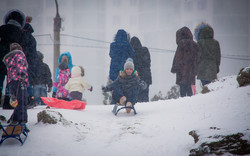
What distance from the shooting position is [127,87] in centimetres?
621

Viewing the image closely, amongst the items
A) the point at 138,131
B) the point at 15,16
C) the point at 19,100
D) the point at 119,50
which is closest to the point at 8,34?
the point at 15,16

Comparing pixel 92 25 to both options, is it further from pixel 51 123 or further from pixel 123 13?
pixel 51 123

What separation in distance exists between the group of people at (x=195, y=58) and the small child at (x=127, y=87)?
1944mm

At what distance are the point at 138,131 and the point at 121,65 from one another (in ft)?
12.5

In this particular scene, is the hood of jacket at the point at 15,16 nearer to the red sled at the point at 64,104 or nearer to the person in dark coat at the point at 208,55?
the red sled at the point at 64,104

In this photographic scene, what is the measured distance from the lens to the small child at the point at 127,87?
614 centimetres

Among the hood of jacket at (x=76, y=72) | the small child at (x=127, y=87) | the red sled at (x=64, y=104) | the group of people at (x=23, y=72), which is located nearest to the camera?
the group of people at (x=23, y=72)

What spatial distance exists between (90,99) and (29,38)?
82.5 ft

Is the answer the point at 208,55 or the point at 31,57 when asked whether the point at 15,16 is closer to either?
the point at 31,57

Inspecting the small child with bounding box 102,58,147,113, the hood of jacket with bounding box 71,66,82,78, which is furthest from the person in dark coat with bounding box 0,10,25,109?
the small child with bounding box 102,58,147,113

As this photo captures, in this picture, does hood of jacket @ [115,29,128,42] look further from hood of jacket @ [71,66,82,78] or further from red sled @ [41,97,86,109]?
red sled @ [41,97,86,109]

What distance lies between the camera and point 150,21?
36.6 metres

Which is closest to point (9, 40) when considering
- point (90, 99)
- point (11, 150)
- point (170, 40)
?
point (11, 150)

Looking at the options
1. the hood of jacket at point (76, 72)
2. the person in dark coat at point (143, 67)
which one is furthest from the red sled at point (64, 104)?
the person in dark coat at point (143, 67)
